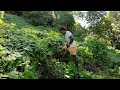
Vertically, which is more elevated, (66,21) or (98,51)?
(66,21)

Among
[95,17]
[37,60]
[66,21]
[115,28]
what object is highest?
[95,17]

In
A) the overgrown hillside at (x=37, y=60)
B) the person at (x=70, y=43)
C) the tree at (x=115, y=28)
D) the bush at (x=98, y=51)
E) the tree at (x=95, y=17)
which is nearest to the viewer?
the overgrown hillside at (x=37, y=60)

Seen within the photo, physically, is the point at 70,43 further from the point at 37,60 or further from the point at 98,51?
the point at 98,51

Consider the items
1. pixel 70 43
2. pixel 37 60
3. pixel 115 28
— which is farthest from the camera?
pixel 115 28

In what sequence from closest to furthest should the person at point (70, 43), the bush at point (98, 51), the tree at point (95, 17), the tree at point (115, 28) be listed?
the person at point (70, 43)
the bush at point (98, 51)
the tree at point (115, 28)
the tree at point (95, 17)

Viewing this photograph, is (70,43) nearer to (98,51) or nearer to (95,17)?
(98,51)

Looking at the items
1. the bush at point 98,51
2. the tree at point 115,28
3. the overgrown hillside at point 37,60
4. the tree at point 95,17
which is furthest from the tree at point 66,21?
the overgrown hillside at point 37,60

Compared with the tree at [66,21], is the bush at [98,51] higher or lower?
lower

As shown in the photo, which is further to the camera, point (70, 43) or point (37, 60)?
point (70, 43)

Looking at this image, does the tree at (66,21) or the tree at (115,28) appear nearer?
the tree at (66,21)

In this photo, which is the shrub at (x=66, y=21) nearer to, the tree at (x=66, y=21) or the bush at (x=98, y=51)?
the tree at (x=66, y=21)

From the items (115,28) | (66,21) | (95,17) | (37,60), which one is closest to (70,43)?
(37,60)

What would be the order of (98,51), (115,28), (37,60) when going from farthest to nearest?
1. (115,28)
2. (98,51)
3. (37,60)
